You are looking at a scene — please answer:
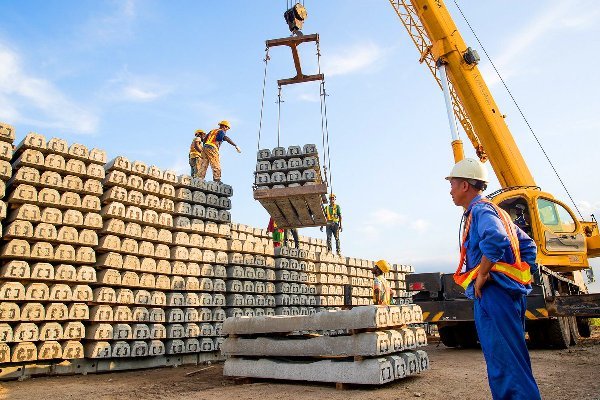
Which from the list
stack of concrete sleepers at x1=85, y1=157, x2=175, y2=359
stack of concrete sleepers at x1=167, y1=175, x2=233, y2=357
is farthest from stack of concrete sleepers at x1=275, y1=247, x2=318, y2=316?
stack of concrete sleepers at x1=85, y1=157, x2=175, y2=359

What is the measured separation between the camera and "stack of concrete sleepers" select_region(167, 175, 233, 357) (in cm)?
975

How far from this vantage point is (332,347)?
6.20 meters

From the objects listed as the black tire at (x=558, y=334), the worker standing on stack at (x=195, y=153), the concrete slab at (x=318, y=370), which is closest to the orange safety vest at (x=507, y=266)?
the concrete slab at (x=318, y=370)

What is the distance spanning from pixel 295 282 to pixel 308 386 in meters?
6.02

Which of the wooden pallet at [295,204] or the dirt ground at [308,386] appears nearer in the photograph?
the dirt ground at [308,386]

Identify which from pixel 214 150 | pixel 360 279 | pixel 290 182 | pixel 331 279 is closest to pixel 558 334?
pixel 331 279

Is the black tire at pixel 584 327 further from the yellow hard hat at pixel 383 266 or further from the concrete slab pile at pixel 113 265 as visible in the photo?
the yellow hard hat at pixel 383 266

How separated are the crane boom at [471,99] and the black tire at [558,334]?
342 cm

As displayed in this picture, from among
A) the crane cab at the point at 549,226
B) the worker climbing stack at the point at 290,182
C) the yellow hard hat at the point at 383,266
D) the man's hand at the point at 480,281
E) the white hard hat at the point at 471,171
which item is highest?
the worker climbing stack at the point at 290,182

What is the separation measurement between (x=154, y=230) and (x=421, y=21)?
8969 mm

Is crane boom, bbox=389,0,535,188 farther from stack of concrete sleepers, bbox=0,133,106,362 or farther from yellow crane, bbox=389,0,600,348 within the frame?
stack of concrete sleepers, bbox=0,133,106,362

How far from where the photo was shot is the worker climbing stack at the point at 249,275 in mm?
10789

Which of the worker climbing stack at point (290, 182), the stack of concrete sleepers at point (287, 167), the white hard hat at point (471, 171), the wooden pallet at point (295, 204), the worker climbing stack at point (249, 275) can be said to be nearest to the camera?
the white hard hat at point (471, 171)

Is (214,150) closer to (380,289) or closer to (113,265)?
(113,265)
